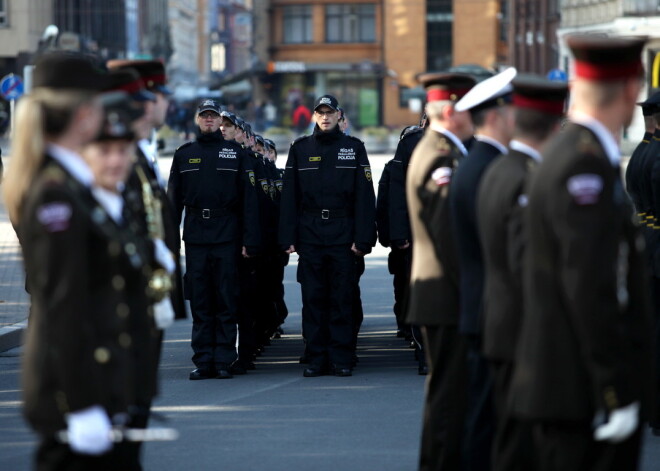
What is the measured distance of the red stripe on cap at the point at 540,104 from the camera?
16.8 ft

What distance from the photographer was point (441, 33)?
300 feet

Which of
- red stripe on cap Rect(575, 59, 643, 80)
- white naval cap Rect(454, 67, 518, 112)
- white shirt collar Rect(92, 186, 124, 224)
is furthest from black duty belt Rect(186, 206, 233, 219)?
red stripe on cap Rect(575, 59, 643, 80)

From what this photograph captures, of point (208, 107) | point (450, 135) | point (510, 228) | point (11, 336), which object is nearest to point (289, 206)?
point (208, 107)

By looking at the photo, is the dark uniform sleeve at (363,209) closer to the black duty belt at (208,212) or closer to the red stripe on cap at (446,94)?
the black duty belt at (208,212)

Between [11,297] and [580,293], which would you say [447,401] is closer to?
[580,293]

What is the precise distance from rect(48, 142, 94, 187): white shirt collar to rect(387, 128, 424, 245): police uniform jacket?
6567 millimetres

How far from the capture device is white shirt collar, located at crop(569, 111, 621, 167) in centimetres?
457

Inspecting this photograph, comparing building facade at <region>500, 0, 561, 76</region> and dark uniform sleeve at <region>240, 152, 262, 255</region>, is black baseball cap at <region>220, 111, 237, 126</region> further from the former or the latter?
building facade at <region>500, 0, 561, 76</region>

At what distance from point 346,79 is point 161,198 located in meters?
84.3

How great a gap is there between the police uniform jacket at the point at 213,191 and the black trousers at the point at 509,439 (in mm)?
5953

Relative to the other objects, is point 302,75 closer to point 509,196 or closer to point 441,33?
point 441,33

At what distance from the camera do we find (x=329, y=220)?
11094 mm

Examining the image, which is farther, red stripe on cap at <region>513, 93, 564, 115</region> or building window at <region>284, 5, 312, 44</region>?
building window at <region>284, 5, 312, 44</region>

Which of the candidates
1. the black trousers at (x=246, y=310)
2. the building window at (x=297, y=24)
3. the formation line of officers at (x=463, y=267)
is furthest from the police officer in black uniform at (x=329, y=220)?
the building window at (x=297, y=24)
